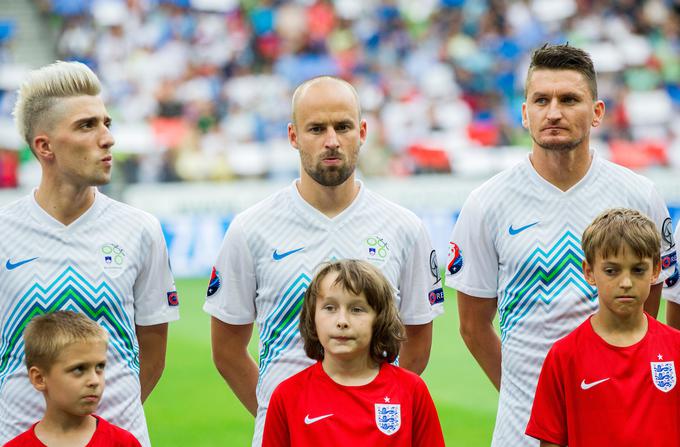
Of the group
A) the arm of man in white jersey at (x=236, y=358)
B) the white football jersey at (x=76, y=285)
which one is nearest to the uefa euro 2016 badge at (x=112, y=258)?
the white football jersey at (x=76, y=285)

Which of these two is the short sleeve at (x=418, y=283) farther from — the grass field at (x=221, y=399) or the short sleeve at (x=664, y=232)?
the grass field at (x=221, y=399)

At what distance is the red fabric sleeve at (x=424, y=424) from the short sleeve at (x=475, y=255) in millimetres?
809

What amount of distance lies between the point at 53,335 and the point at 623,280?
6.57 ft

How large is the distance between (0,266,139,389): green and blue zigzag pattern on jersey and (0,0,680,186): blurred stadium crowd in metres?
12.7

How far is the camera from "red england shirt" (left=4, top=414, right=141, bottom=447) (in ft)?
12.2

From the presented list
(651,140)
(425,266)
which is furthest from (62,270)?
(651,140)

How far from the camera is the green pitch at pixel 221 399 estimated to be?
8.49m

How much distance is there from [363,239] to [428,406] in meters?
0.78

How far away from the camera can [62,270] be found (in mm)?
4059

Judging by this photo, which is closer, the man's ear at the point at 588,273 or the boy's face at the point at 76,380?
the boy's face at the point at 76,380

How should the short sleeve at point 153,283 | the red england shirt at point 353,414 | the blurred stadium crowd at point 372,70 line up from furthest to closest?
the blurred stadium crowd at point 372,70 < the short sleeve at point 153,283 < the red england shirt at point 353,414

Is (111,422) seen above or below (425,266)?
below

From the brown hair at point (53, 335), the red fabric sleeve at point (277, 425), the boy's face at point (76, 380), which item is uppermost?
the brown hair at point (53, 335)

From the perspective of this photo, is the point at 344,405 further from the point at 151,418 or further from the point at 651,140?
the point at 651,140
